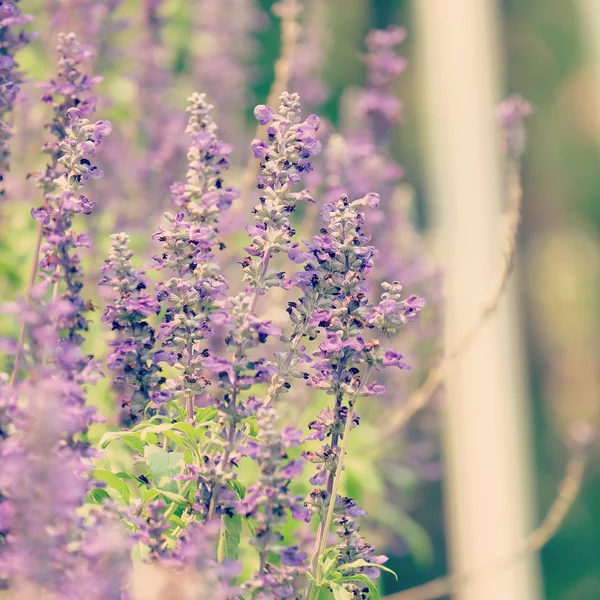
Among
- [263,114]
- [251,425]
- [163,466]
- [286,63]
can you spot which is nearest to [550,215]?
[286,63]

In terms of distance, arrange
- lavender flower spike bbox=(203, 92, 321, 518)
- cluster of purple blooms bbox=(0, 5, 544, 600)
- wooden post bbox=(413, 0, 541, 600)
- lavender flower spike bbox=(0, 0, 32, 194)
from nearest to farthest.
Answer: cluster of purple blooms bbox=(0, 5, 544, 600) → lavender flower spike bbox=(203, 92, 321, 518) → lavender flower spike bbox=(0, 0, 32, 194) → wooden post bbox=(413, 0, 541, 600)

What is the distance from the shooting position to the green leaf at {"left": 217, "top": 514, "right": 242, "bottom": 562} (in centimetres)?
166

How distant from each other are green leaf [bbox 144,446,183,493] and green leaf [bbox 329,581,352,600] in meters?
0.33

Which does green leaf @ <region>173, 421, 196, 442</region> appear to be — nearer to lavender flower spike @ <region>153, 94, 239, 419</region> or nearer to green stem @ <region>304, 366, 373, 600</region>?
lavender flower spike @ <region>153, 94, 239, 419</region>

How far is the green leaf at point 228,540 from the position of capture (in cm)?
166

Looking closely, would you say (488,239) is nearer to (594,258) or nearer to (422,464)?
(594,258)

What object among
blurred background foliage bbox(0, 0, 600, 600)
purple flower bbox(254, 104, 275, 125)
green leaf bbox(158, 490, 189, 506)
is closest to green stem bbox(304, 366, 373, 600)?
green leaf bbox(158, 490, 189, 506)

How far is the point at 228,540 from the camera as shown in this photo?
1.67 meters

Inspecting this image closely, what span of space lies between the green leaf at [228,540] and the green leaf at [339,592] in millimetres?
184

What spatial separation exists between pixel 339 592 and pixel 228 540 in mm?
220

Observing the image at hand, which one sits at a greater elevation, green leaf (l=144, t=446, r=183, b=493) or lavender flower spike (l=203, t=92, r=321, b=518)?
lavender flower spike (l=203, t=92, r=321, b=518)

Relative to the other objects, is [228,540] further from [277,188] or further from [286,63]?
[286,63]

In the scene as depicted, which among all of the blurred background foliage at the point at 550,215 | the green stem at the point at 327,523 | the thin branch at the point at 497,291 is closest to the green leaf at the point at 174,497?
the green stem at the point at 327,523

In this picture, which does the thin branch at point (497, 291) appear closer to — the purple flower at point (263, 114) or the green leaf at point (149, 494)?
the purple flower at point (263, 114)
